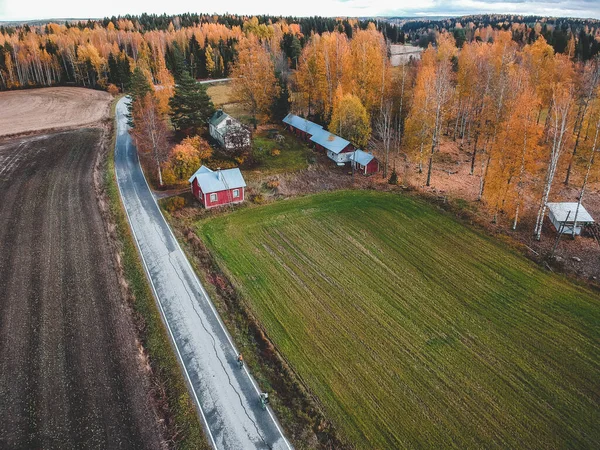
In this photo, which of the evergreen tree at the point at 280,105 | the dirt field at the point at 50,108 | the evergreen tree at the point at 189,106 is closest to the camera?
A: the evergreen tree at the point at 189,106

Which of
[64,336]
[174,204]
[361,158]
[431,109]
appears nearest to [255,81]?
[361,158]

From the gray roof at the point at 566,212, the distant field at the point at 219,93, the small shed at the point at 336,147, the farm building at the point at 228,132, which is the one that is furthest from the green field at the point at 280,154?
the gray roof at the point at 566,212

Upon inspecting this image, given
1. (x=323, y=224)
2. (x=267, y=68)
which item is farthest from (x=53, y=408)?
(x=267, y=68)

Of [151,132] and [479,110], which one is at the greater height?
Answer: [479,110]

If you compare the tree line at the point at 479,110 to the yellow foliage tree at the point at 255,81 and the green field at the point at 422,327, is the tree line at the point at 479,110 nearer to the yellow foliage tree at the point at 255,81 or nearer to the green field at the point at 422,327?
the yellow foliage tree at the point at 255,81

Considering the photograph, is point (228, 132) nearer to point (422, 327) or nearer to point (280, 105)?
point (280, 105)

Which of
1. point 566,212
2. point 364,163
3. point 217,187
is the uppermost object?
point 364,163

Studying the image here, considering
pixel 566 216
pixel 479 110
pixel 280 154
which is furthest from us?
pixel 479 110

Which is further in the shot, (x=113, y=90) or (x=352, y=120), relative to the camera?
(x=113, y=90)
